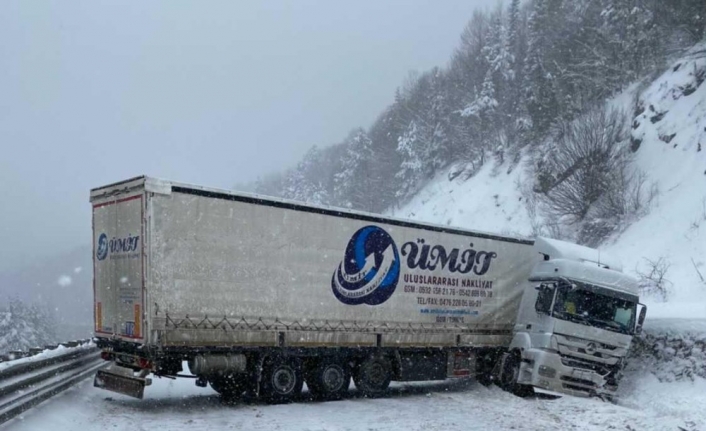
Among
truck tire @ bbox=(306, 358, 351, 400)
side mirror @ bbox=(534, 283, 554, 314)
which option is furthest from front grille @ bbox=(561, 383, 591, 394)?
truck tire @ bbox=(306, 358, 351, 400)

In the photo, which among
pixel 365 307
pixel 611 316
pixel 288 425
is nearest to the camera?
pixel 288 425

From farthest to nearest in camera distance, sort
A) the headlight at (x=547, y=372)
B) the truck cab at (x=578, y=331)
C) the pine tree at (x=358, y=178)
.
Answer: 1. the pine tree at (x=358, y=178)
2. the truck cab at (x=578, y=331)
3. the headlight at (x=547, y=372)

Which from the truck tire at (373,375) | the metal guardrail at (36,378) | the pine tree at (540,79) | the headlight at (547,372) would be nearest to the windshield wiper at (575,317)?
the headlight at (547,372)

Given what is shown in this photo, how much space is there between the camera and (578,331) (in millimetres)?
13969

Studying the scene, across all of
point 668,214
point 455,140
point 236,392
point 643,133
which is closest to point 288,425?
point 236,392

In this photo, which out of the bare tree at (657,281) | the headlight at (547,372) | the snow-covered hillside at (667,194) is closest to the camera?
the headlight at (547,372)

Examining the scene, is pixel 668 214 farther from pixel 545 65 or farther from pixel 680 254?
pixel 545 65

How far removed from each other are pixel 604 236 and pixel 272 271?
21408mm

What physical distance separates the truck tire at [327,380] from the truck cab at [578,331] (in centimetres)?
425

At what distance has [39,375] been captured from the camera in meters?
10.6

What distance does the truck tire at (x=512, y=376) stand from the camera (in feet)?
48.4

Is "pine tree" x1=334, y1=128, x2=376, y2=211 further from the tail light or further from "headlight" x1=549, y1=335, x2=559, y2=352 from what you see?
the tail light

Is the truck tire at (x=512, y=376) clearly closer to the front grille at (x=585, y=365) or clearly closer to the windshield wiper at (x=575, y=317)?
the front grille at (x=585, y=365)

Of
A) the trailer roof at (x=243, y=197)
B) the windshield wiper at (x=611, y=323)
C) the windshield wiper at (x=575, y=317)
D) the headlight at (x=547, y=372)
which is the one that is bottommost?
the headlight at (x=547, y=372)
